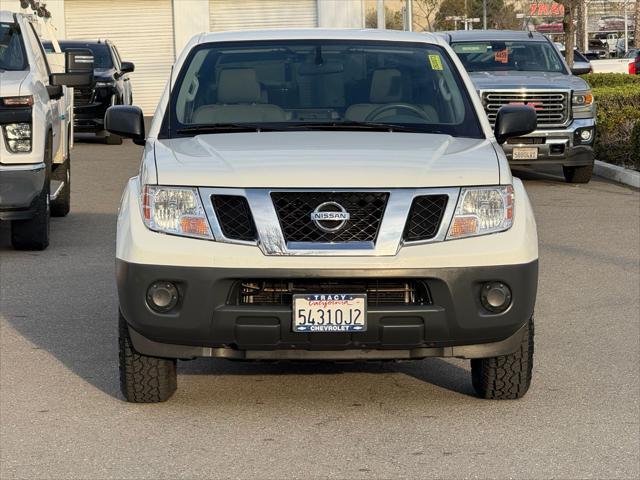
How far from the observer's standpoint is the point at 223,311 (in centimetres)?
609

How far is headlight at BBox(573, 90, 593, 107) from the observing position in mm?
17047

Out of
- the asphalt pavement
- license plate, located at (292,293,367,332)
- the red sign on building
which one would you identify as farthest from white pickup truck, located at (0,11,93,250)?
the red sign on building

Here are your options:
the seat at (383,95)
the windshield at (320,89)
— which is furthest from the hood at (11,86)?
the seat at (383,95)

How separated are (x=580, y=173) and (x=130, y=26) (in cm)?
2576

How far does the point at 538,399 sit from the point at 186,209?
2.00m

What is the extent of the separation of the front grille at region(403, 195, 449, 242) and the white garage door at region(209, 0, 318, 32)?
35.1m

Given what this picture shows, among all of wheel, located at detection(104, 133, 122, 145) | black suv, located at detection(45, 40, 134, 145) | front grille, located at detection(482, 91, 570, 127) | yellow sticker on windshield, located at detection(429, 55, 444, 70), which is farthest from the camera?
wheel, located at detection(104, 133, 122, 145)

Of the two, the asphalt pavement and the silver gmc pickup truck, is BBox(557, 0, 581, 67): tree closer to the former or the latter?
the silver gmc pickup truck

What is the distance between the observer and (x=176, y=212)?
6270mm

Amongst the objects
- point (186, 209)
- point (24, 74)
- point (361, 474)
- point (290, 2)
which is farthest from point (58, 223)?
point (290, 2)

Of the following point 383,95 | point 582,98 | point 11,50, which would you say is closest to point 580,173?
point 582,98

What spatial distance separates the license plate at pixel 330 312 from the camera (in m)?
6.08

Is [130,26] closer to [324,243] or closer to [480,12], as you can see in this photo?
[324,243]

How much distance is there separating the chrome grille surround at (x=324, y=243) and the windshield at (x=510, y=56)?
39.8 feet
